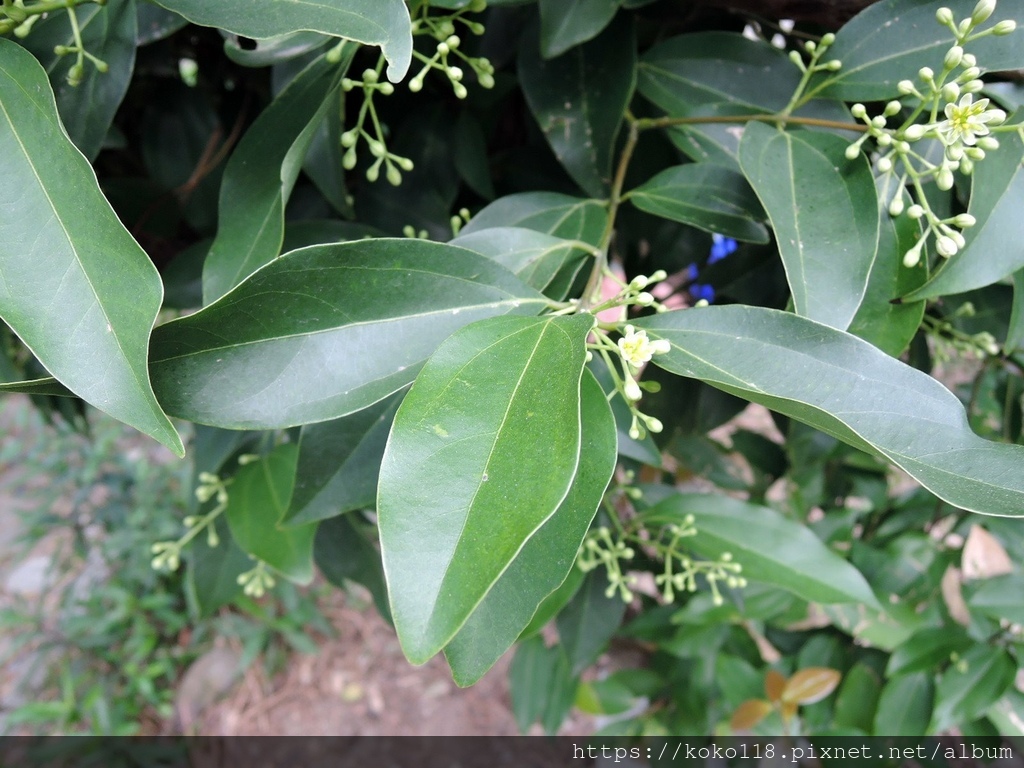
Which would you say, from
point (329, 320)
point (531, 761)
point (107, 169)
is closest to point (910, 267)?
point (329, 320)

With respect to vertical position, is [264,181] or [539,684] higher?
[264,181]

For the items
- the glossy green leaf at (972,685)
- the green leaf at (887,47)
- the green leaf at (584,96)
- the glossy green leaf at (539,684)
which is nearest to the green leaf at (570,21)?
the green leaf at (584,96)

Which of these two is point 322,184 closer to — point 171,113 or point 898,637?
point 171,113

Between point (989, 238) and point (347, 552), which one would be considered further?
point (347, 552)

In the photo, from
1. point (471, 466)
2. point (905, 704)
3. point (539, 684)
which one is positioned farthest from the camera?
point (539, 684)

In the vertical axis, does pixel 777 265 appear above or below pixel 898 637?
above

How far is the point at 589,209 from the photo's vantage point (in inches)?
23.3

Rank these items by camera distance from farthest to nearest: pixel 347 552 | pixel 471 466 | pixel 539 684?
pixel 539 684
pixel 347 552
pixel 471 466

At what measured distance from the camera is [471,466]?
1.06 feet

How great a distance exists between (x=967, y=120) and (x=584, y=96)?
1.05 ft

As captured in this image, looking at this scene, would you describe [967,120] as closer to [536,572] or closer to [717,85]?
[717,85]

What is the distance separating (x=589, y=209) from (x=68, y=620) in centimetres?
212

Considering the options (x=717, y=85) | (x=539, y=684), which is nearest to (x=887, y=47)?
(x=717, y=85)

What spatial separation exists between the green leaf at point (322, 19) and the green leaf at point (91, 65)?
15 cm
